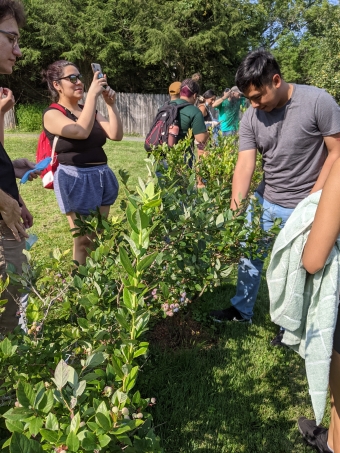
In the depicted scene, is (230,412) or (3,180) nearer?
(3,180)

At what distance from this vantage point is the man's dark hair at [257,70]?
8.59 feet

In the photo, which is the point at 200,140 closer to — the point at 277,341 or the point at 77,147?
the point at 77,147

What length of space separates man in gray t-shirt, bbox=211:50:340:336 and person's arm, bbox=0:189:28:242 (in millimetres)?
1238

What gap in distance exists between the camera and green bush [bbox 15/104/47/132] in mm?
19844

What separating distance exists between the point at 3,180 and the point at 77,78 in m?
1.46

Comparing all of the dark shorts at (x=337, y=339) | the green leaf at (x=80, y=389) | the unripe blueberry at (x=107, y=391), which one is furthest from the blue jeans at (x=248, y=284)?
the green leaf at (x=80, y=389)

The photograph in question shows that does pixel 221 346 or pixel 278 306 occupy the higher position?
pixel 278 306

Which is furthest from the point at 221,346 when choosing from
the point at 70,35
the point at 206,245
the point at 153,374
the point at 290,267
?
the point at 70,35

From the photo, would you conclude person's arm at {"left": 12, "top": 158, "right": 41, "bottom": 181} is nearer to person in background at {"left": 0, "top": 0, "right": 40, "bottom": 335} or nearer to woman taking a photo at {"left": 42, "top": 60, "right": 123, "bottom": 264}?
person in background at {"left": 0, "top": 0, "right": 40, "bottom": 335}

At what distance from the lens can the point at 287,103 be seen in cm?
274

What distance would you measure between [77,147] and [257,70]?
1433mm

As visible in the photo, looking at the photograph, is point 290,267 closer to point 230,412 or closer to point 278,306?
point 278,306

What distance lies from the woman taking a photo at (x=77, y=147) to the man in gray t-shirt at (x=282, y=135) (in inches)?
42.0

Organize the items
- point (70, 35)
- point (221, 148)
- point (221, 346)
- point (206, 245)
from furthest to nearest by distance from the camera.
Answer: point (70, 35), point (221, 148), point (221, 346), point (206, 245)
